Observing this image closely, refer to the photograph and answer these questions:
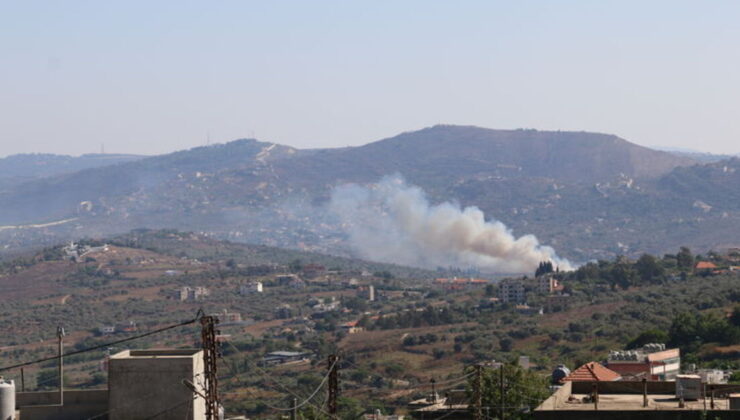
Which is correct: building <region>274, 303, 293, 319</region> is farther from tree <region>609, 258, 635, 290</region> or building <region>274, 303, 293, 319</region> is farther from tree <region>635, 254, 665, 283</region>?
tree <region>635, 254, 665, 283</region>

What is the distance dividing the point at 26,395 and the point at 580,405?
17.6 metres

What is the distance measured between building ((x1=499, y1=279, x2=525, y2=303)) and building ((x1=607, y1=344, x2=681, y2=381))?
80.7 m

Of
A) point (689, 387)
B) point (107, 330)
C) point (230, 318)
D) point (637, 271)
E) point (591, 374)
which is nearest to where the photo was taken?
point (689, 387)

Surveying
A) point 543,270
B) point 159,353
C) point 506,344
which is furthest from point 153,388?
point 543,270

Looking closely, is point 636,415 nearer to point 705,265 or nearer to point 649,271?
point 649,271

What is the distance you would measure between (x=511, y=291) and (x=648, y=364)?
98.8 metres

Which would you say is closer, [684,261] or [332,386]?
[332,386]

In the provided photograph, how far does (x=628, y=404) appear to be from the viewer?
3616 cm

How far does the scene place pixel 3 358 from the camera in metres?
144

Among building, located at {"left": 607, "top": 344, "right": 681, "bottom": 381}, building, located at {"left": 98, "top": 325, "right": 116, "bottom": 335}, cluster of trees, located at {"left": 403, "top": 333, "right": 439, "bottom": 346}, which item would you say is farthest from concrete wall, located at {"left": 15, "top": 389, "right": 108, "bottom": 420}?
building, located at {"left": 98, "top": 325, "right": 116, "bottom": 335}

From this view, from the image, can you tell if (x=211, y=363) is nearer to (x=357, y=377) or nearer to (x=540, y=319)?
(x=357, y=377)

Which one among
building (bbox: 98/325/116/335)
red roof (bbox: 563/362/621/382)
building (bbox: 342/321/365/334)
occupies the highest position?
red roof (bbox: 563/362/621/382)

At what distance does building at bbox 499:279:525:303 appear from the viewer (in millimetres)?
160000

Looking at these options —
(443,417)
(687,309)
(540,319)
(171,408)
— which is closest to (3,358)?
(540,319)
